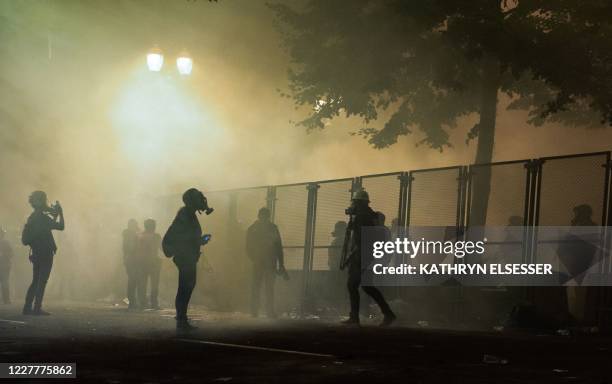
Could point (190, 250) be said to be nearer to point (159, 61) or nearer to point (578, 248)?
point (578, 248)

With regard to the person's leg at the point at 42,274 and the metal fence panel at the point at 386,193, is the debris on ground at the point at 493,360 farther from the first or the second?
the person's leg at the point at 42,274

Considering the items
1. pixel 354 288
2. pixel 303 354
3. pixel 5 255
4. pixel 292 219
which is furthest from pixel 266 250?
pixel 303 354

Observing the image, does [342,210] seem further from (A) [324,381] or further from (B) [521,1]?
(A) [324,381]

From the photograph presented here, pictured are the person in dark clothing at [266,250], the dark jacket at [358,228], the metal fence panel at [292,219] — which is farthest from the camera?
the metal fence panel at [292,219]

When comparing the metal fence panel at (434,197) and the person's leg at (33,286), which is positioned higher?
the metal fence panel at (434,197)

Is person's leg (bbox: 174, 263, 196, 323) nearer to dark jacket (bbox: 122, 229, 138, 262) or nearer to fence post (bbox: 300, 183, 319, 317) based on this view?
fence post (bbox: 300, 183, 319, 317)

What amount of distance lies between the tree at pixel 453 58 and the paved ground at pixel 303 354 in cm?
558

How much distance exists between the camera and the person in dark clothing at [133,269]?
24.1 metres

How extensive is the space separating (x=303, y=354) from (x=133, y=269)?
14.0m

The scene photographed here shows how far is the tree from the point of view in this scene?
72.3 ft

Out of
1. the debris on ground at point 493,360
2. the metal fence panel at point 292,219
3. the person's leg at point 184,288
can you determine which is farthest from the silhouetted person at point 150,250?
the debris on ground at point 493,360

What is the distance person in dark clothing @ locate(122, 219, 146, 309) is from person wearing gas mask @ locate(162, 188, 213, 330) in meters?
8.96

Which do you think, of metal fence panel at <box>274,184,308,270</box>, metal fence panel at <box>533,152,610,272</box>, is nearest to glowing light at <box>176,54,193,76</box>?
metal fence panel at <box>274,184,308,270</box>

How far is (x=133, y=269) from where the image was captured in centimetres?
2433
